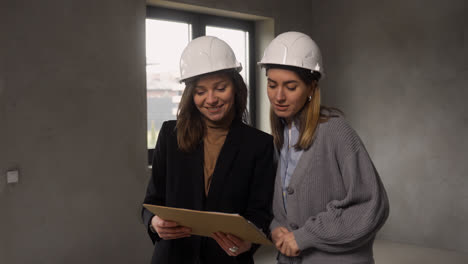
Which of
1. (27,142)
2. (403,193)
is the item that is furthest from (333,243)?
(403,193)

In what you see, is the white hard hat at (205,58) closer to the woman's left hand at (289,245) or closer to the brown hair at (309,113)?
the brown hair at (309,113)

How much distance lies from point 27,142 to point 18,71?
44 cm

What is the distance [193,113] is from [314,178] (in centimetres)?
51

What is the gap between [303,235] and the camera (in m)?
1.38

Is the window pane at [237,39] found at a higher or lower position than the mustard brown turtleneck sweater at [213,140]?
higher

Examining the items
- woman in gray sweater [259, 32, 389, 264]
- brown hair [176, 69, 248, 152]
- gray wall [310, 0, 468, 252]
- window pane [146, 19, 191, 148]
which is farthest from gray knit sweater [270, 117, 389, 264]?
gray wall [310, 0, 468, 252]

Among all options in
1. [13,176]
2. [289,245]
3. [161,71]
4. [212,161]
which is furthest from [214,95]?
[161,71]

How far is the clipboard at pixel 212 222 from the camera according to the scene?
1.20m

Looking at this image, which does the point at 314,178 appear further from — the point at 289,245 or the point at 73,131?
the point at 73,131

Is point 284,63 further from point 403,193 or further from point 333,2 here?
point 333,2

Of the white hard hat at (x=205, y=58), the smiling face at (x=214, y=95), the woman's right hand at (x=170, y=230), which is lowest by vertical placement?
the woman's right hand at (x=170, y=230)

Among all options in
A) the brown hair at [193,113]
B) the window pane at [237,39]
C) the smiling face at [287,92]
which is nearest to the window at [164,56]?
the window pane at [237,39]

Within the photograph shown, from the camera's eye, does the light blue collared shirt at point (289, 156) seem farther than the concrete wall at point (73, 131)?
No

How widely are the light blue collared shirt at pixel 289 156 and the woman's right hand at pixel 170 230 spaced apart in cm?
34
